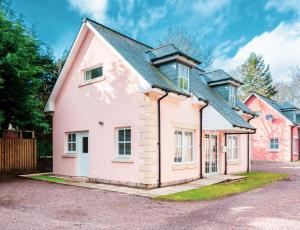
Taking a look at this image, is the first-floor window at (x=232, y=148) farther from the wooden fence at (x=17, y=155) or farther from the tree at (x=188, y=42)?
the tree at (x=188, y=42)

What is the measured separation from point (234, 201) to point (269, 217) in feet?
7.19

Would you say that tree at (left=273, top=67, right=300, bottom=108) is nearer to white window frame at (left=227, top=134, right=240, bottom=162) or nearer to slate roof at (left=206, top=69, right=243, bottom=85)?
slate roof at (left=206, top=69, right=243, bottom=85)

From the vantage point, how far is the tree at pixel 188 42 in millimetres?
32791

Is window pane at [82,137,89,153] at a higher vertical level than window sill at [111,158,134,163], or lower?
higher

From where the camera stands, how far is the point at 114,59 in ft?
44.3

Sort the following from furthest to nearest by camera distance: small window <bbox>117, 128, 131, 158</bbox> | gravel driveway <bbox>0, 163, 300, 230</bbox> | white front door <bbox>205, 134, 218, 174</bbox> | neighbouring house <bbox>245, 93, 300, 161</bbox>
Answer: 1. neighbouring house <bbox>245, 93, 300, 161</bbox>
2. white front door <bbox>205, 134, 218, 174</bbox>
3. small window <bbox>117, 128, 131, 158</bbox>
4. gravel driveway <bbox>0, 163, 300, 230</bbox>

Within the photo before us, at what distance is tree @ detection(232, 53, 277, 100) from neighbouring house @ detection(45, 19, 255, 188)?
38.5 meters

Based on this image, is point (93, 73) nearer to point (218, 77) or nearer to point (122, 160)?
point (122, 160)

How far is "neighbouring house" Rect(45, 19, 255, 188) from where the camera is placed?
12.2m

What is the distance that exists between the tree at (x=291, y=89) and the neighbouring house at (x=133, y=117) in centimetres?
3121

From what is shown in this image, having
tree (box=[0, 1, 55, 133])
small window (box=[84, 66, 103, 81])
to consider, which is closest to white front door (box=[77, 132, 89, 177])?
small window (box=[84, 66, 103, 81])

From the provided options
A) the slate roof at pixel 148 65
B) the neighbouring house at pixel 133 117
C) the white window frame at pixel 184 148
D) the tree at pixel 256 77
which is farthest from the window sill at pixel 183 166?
the tree at pixel 256 77

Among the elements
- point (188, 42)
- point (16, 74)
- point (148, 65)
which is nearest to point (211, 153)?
point (148, 65)

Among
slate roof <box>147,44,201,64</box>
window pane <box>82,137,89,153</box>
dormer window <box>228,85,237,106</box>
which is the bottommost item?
window pane <box>82,137,89,153</box>
